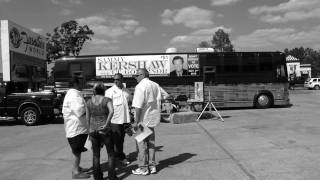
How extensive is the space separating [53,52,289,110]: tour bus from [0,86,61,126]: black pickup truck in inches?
153

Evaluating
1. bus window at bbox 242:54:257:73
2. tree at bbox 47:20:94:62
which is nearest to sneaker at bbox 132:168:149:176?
bus window at bbox 242:54:257:73

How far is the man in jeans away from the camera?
7.33 meters

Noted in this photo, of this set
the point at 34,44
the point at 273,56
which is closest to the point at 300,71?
the point at 273,56

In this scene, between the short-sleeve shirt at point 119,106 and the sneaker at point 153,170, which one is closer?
the sneaker at point 153,170

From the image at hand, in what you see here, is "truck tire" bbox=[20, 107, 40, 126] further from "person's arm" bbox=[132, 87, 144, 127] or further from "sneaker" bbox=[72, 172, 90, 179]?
"person's arm" bbox=[132, 87, 144, 127]

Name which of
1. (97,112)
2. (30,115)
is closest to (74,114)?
(97,112)

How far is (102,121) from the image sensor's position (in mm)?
6781

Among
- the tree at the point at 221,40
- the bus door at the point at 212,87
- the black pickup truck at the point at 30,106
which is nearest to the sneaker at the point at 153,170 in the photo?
the black pickup truck at the point at 30,106

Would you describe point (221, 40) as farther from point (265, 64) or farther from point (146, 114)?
point (146, 114)

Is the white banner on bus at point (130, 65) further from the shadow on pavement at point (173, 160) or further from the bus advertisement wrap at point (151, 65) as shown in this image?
the shadow on pavement at point (173, 160)

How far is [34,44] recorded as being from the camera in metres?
21.5

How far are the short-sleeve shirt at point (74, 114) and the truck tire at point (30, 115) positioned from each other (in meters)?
10.7

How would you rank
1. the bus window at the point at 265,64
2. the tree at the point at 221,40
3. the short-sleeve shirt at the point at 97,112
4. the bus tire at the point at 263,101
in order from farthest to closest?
the tree at the point at 221,40, the bus window at the point at 265,64, the bus tire at the point at 263,101, the short-sleeve shirt at the point at 97,112

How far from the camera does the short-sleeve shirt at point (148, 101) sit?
7.33 metres
